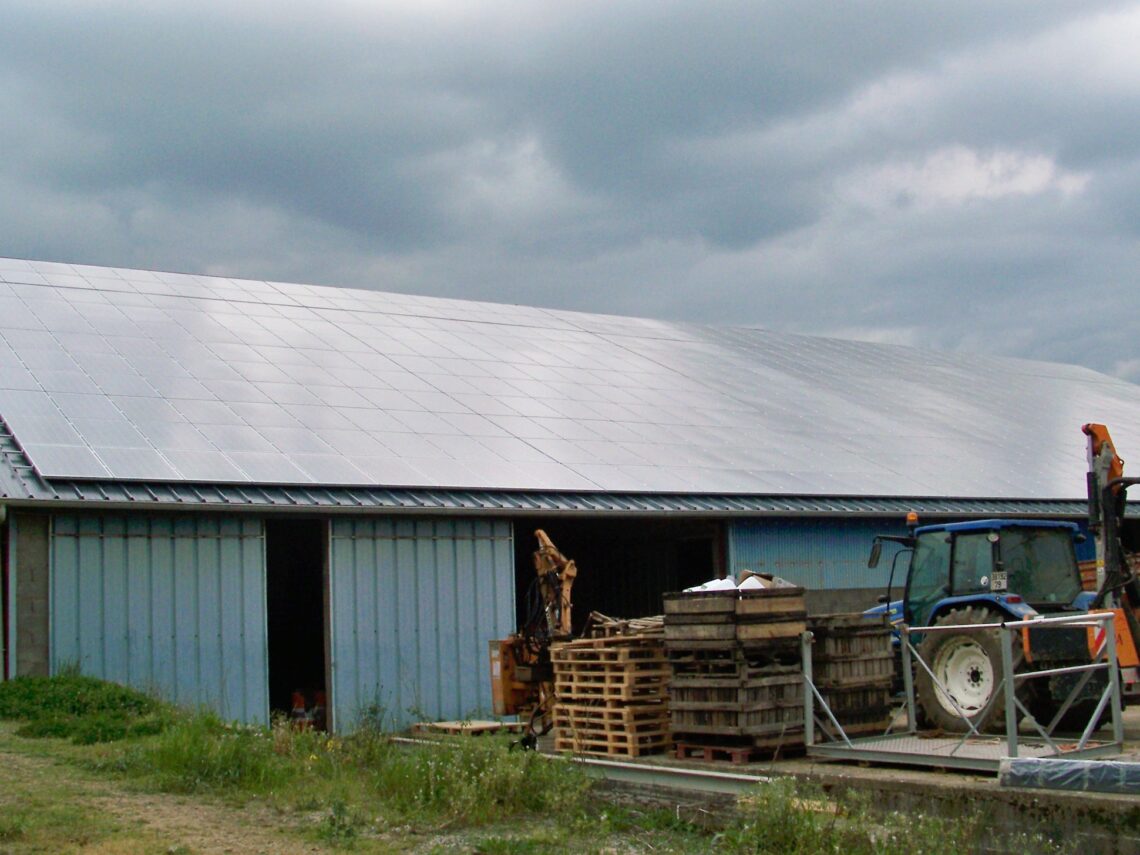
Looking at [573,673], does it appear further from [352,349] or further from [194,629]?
[352,349]

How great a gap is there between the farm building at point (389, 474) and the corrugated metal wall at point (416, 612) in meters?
0.04

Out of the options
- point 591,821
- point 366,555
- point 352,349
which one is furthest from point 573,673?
point 352,349

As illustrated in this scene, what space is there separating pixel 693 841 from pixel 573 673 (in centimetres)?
394

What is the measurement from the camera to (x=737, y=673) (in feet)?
44.4

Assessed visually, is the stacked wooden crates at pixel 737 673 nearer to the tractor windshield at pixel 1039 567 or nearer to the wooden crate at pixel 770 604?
the wooden crate at pixel 770 604

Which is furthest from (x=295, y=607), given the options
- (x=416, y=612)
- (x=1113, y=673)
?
(x=1113, y=673)

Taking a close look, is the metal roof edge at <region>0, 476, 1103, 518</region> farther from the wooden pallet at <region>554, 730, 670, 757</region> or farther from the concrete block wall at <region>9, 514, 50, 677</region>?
the wooden pallet at <region>554, 730, 670, 757</region>

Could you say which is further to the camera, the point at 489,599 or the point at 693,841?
the point at 489,599

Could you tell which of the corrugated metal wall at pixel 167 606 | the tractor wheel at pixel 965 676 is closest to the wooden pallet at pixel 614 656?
the tractor wheel at pixel 965 676

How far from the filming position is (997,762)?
11.5m

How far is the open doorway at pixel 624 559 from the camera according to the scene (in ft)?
83.6

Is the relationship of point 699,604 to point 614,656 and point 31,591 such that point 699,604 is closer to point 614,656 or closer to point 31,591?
point 614,656

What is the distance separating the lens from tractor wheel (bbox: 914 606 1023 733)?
1344 centimetres

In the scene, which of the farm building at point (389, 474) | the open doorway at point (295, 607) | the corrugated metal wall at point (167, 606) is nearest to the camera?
the corrugated metal wall at point (167, 606)
